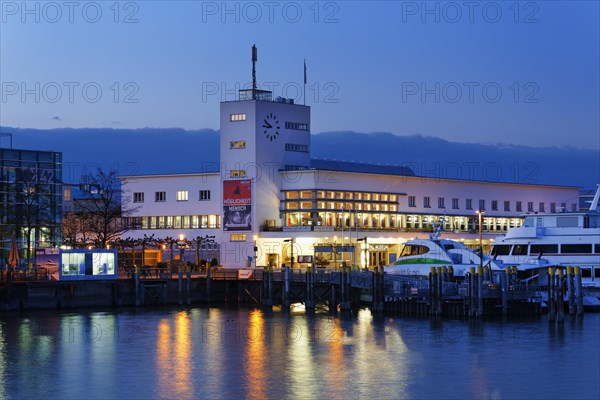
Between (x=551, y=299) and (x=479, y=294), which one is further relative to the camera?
(x=479, y=294)

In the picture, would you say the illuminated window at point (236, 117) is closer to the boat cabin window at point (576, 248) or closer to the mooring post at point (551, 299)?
the boat cabin window at point (576, 248)

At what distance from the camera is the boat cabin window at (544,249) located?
268 ft

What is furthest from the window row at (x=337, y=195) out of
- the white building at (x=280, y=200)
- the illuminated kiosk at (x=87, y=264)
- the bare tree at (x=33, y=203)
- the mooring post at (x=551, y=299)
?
the mooring post at (x=551, y=299)

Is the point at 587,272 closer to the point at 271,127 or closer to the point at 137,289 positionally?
the point at 137,289

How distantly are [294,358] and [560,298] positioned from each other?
21.7 meters

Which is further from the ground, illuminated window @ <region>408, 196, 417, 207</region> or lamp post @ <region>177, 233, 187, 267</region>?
illuminated window @ <region>408, 196, 417, 207</region>

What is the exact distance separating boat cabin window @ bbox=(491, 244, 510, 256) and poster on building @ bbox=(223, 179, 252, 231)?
116 ft

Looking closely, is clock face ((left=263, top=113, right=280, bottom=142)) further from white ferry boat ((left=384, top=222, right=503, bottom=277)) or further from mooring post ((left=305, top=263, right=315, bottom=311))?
mooring post ((left=305, top=263, right=315, bottom=311))

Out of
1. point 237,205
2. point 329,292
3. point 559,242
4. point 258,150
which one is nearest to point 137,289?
point 329,292

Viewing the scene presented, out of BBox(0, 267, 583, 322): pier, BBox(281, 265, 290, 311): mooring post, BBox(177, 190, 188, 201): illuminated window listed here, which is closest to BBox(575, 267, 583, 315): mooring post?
BBox(0, 267, 583, 322): pier

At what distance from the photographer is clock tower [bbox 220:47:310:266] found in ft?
373

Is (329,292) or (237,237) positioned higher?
(237,237)

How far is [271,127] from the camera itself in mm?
115000

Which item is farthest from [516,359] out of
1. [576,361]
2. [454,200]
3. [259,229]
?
[454,200]
